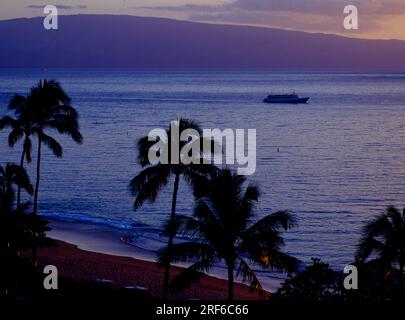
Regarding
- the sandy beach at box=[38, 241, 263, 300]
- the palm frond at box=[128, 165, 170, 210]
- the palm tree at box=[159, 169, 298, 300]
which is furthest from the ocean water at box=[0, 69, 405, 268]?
the palm tree at box=[159, 169, 298, 300]

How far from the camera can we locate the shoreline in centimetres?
4072

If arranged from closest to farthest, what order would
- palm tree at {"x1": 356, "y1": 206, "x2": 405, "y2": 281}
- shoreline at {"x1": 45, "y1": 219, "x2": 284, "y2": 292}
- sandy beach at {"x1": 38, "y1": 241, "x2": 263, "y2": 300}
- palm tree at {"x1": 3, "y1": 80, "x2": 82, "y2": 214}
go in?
palm tree at {"x1": 356, "y1": 206, "x2": 405, "y2": 281} < palm tree at {"x1": 3, "y1": 80, "x2": 82, "y2": 214} < sandy beach at {"x1": 38, "y1": 241, "x2": 263, "y2": 300} < shoreline at {"x1": 45, "y1": 219, "x2": 284, "y2": 292}

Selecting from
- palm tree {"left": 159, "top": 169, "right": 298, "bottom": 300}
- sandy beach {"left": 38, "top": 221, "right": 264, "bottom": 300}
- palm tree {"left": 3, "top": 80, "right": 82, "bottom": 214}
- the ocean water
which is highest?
the ocean water

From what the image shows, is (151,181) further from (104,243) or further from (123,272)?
(104,243)

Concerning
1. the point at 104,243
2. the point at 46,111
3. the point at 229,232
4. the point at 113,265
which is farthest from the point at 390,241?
A: the point at 104,243

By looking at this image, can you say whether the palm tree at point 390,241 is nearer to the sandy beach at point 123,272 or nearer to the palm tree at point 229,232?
the palm tree at point 229,232

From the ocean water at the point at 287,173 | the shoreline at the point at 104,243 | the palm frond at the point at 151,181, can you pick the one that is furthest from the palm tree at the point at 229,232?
the ocean water at the point at 287,173

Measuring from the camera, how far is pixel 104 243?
48.7 metres

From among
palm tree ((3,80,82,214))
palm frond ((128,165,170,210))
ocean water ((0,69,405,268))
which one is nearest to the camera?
palm frond ((128,165,170,210))

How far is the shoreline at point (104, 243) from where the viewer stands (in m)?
40.7

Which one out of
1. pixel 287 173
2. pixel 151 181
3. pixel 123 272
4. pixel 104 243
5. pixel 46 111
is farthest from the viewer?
pixel 287 173

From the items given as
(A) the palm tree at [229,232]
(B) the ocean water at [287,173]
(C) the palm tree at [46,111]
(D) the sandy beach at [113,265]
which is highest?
(B) the ocean water at [287,173]

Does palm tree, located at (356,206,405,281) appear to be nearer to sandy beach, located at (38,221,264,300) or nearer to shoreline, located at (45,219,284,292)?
sandy beach, located at (38,221,264,300)
